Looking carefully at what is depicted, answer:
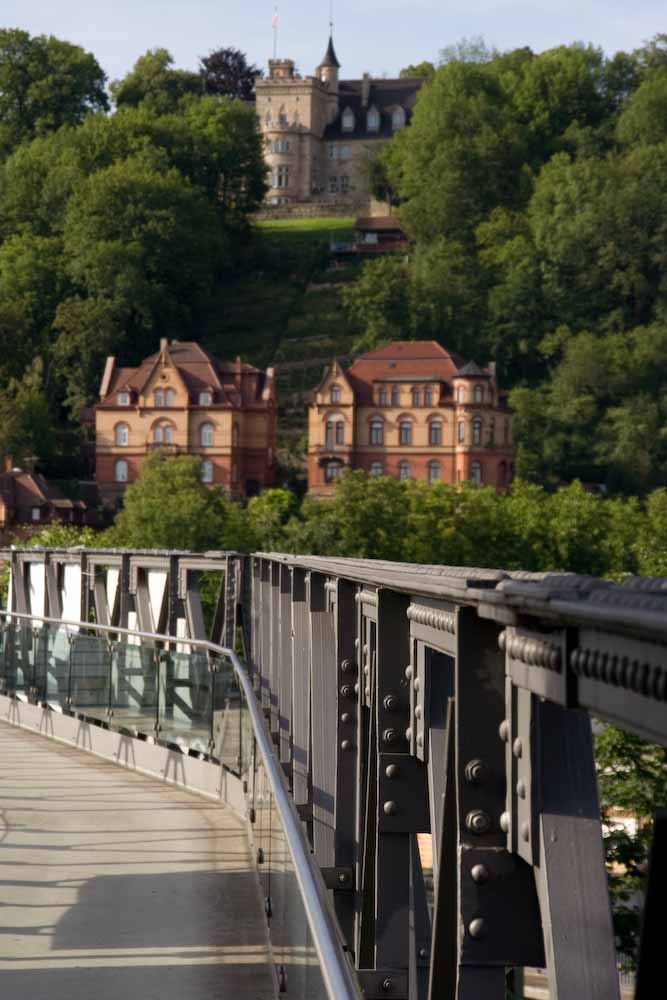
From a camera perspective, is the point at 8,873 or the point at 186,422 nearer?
the point at 8,873

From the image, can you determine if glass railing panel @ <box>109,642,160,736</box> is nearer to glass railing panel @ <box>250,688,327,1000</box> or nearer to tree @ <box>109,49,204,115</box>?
glass railing panel @ <box>250,688,327,1000</box>

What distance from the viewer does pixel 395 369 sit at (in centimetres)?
13275

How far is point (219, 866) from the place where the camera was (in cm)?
1058

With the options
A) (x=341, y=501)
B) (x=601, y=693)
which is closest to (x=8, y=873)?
(x=601, y=693)

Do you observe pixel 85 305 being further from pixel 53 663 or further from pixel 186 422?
pixel 53 663

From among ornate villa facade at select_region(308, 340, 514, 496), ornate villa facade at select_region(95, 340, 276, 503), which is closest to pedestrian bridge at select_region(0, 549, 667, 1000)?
ornate villa facade at select_region(95, 340, 276, 503)

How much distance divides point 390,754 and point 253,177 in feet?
549

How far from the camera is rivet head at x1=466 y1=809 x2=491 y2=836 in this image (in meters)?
4.65

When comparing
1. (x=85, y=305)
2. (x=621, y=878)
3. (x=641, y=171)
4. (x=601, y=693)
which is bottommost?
(x=621, y=878)

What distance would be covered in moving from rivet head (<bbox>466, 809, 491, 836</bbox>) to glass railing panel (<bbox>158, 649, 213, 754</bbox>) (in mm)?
9056

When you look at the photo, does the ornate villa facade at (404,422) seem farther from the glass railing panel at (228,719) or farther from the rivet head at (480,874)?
the rivet head at (480,874)

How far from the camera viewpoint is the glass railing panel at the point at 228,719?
468 inches

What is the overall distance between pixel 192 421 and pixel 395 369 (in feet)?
46.8

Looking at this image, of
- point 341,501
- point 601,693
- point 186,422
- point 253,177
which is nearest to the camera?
point 601,693
